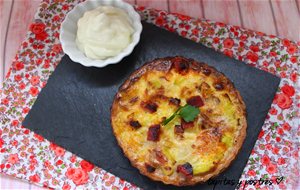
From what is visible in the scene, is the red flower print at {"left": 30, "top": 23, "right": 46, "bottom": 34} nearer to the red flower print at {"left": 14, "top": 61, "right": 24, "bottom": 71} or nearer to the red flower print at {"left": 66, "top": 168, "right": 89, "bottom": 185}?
the red flower print at {"left": 14, "top": 61, "right": 24, "bottom": 71}

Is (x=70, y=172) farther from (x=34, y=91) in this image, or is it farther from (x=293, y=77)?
(x=293, y=77)

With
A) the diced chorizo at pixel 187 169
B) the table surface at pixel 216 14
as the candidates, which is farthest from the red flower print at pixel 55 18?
the diced chorizo at pixel 187 169

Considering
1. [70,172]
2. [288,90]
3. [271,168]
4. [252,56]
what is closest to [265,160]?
[271,168]

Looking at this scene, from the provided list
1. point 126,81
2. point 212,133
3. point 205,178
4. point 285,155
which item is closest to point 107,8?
point 126,81

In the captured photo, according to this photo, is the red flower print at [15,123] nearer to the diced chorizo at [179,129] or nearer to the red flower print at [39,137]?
the red flower print at [39,137]

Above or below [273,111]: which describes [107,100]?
below
